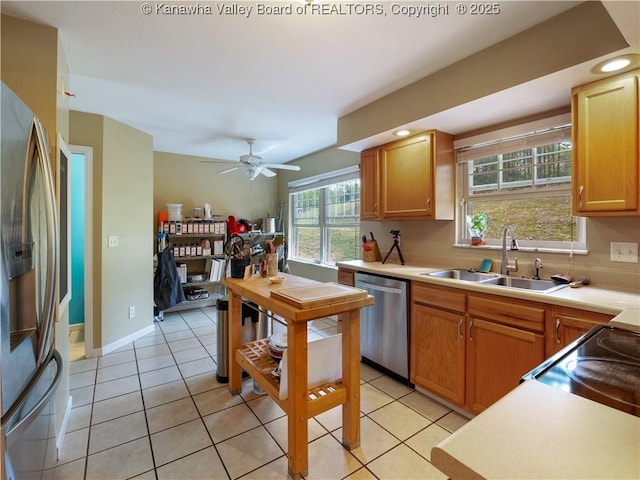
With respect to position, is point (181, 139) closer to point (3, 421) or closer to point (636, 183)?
point (3, 421)

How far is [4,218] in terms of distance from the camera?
3.03 feet

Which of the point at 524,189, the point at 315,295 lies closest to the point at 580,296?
the point at 524,189

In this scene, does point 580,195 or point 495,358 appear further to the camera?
point 495,358

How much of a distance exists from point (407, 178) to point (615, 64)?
1479mm

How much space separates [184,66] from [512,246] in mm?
2775

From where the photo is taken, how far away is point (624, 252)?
6.15ft

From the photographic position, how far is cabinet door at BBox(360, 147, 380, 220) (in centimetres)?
312

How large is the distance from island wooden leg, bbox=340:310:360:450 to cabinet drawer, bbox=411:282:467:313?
0.78 m

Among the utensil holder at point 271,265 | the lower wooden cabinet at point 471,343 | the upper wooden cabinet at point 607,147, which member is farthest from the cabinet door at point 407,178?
the utensil holder at point 271,265

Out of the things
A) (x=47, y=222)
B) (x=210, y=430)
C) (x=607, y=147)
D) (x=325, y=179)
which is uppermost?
(x=325, y=179)

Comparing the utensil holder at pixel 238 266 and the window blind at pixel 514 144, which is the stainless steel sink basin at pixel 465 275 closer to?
→ the window blind at pixel 514 144

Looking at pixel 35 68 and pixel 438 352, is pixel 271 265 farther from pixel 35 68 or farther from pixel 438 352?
pixel 35 68

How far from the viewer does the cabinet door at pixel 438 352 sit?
6.88 ft

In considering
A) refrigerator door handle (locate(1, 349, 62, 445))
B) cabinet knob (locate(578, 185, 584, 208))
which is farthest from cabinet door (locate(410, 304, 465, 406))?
refrigerator door handle (locate(1, 349, 62, 445))
